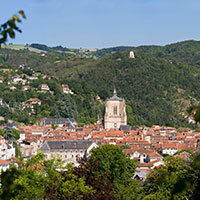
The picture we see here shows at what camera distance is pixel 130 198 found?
39250mm

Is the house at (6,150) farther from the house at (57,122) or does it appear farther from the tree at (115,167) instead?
the house at (57,122)

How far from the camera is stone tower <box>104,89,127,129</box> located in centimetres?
12162

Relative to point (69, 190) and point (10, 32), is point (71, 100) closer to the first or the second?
point (69, 190)

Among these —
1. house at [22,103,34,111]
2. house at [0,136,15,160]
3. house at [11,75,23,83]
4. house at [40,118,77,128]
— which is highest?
house at [11,75,23,83]

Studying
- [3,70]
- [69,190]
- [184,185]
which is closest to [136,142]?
[69,190]

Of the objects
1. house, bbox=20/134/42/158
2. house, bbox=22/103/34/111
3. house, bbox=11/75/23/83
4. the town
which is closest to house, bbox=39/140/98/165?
the town

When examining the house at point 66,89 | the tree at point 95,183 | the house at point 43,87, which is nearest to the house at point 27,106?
the house at point 43,87

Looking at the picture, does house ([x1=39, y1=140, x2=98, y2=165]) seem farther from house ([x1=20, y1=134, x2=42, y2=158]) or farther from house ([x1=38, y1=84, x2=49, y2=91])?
house ([x1=38, y1=84, x2=49, y2=91])

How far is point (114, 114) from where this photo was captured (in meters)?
122

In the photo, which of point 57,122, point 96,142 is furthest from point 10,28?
point 57,122

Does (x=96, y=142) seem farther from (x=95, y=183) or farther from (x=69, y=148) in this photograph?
(x=95, y=183)

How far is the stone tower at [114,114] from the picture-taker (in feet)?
399

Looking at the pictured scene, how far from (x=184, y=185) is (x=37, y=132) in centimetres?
9582

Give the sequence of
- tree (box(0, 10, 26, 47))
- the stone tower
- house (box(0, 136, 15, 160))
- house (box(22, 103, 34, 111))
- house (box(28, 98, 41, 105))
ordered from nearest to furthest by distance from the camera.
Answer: tree (box(0, 10, 26, 47)) → house (box(0, 136, 15, 160)) → the stone tower → house (box(22, 103, 34, 111)) → house (box(28, 98, 41, 105))
